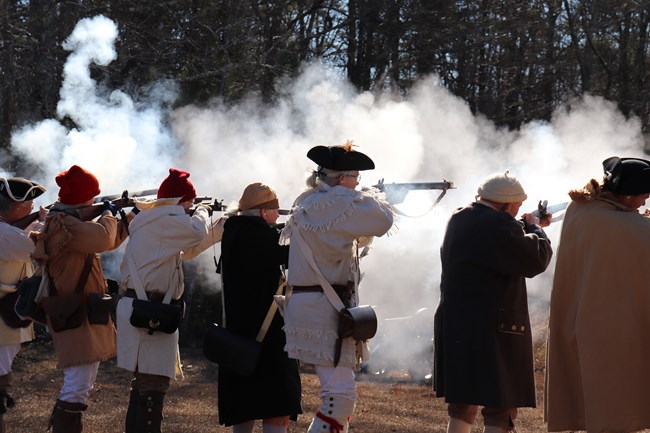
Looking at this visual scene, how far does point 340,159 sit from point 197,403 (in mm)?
4517

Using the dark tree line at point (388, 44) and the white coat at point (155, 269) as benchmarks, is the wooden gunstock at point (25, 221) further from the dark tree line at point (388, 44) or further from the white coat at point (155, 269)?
the dark tree line at point (388, 44)

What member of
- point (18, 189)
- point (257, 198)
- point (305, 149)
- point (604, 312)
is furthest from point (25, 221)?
point (305, 149)

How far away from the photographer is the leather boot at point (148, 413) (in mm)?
5641

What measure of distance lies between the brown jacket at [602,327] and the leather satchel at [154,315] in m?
2.24

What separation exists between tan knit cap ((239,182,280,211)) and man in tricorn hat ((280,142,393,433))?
0.51m

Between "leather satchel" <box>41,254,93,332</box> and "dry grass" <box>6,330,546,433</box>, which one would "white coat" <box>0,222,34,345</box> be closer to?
"leather satchel" <box>41,254,93,332</box>

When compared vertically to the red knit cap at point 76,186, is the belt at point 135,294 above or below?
below

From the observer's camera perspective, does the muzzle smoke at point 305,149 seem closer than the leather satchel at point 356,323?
No

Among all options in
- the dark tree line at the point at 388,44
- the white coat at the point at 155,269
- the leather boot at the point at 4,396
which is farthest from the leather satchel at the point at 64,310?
the dark tree line at the point at 388,44

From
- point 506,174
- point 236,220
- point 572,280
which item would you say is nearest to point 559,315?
point 572,280

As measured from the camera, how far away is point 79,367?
5.85 metres

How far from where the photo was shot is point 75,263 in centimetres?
602

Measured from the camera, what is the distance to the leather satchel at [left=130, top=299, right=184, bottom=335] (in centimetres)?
566

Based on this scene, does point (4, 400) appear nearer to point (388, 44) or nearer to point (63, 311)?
point (63, 311)
